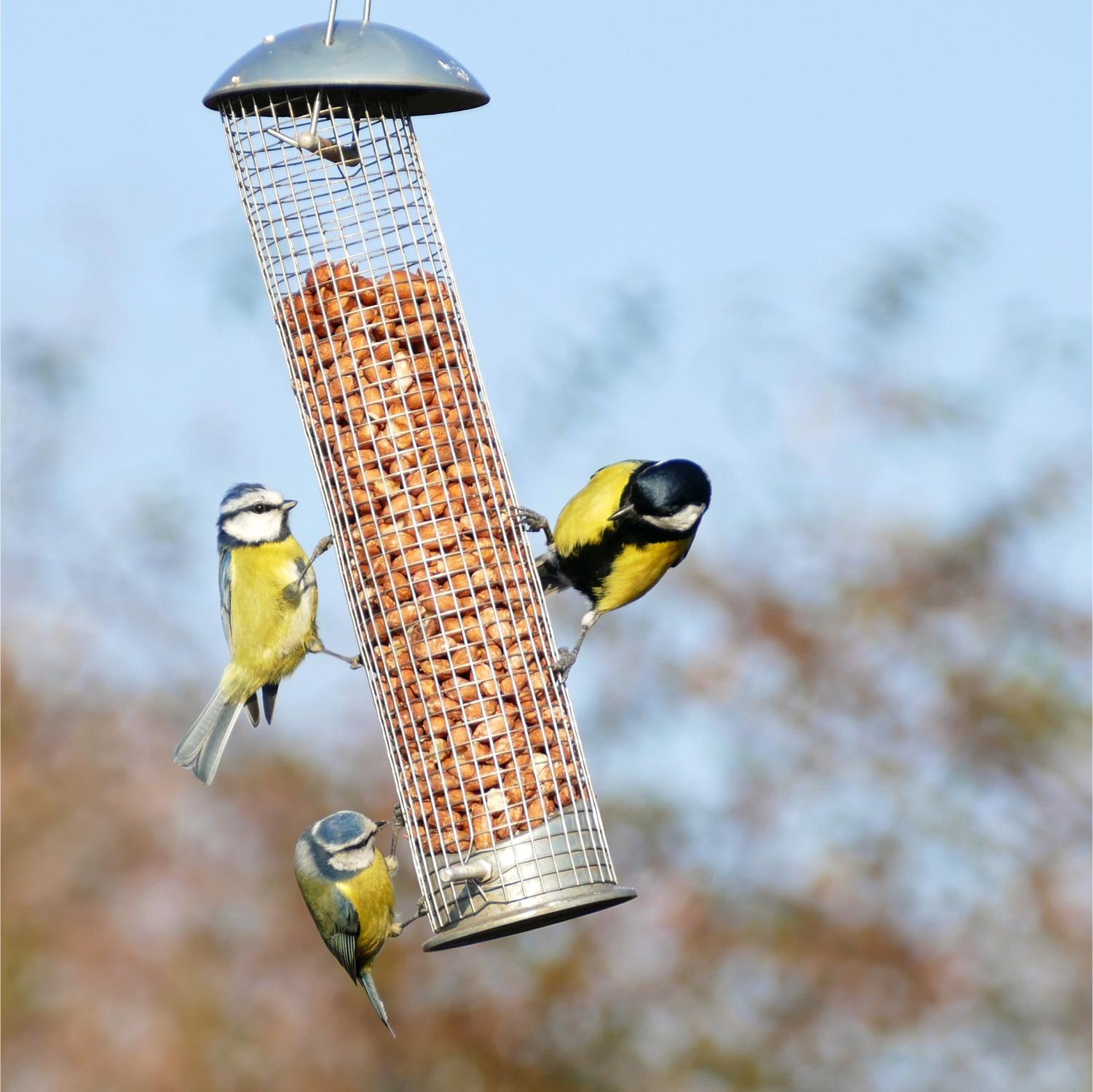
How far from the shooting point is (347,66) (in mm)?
3920

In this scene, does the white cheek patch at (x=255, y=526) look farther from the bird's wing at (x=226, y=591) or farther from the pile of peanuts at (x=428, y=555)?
the pile of peanuts at (x=428, y=555)

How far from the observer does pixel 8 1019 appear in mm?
10453

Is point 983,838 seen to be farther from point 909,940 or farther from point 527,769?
point 527,769

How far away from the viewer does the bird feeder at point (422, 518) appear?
4387 mm

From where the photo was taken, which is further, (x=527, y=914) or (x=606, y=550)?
(x=606, y=550)

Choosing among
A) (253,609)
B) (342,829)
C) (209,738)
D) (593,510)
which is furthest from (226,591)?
(593,510)

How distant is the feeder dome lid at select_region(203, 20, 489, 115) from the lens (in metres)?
3.90

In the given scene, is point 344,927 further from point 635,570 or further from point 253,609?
point 635,570

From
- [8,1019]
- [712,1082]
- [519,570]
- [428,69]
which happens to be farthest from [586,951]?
[428,69]

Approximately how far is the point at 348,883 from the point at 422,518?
130 centimetres

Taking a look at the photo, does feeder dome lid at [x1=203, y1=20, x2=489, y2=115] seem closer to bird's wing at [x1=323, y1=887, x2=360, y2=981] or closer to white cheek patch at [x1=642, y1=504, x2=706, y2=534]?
white cheek patch at [x1=642, y1=504, x2=706, y2=534]

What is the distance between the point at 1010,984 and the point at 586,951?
8.68 feet

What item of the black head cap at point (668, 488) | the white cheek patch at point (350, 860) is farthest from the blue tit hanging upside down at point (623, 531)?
the white cheek patch at point (350, 860)

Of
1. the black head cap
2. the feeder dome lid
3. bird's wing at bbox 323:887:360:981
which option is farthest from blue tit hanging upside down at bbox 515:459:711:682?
the feeder dome lid
